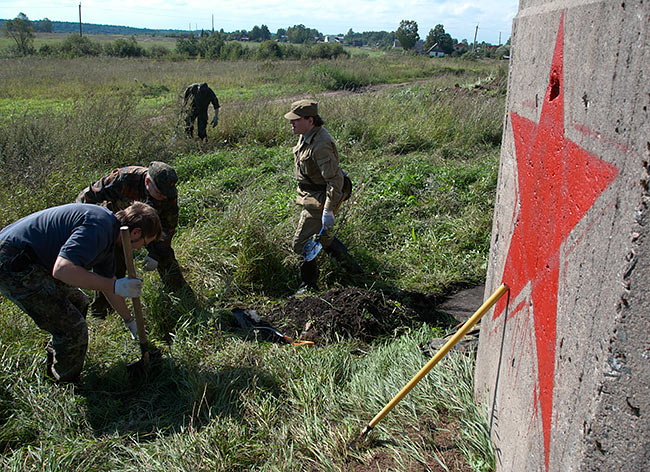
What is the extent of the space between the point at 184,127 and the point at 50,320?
24.8 feet

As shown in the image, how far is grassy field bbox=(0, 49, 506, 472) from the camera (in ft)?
9.24

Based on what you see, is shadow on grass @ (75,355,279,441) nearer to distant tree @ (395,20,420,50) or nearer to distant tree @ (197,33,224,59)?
distant tree @ (197,33,224,59)

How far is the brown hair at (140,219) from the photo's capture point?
3.21 m

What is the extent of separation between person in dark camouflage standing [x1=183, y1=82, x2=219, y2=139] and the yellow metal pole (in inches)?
343

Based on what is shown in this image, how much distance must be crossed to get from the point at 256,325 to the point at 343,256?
4.46 feet

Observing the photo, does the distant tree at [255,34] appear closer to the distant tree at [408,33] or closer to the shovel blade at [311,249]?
the distant tree at [408,33]

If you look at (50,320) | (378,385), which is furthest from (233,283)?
(378,385)

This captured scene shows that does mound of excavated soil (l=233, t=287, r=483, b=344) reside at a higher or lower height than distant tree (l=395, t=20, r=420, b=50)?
lower

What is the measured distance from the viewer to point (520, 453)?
6.57ft

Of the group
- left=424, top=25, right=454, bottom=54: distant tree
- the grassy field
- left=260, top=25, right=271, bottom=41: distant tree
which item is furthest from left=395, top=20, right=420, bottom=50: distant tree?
the grassy field

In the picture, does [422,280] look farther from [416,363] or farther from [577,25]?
[577,25]

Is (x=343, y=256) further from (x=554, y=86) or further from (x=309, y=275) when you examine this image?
(x=554, y=86)

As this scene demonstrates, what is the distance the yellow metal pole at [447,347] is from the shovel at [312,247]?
8.05 feet

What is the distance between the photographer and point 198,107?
396 inches
